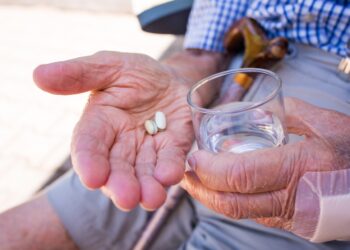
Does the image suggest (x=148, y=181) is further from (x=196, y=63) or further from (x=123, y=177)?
(x=196, y=63)

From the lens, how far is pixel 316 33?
105 cm

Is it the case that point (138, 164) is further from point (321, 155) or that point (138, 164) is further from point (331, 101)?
point (331, 101)

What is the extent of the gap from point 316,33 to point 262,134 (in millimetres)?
373

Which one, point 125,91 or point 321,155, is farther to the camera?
point 125,91

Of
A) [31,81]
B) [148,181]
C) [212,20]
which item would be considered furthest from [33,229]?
[31,81]

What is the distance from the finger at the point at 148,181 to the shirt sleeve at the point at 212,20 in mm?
564

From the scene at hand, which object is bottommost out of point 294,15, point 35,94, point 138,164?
point 35,94

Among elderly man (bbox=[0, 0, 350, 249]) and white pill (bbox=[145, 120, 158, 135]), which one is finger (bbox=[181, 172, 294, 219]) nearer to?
elderly man (bbox=[0, 0, 350, 249])

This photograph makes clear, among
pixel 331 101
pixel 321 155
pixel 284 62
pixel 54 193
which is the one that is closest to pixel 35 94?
pixel 54 193

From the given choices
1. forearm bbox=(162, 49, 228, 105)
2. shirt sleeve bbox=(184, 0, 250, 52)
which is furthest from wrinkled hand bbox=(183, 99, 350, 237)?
shirt sleeve bbox=(184, 0, 250, 52)

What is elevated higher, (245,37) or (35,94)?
(245,37)

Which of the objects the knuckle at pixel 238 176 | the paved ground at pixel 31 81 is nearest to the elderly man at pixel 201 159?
the knuckle at pixel 238 176

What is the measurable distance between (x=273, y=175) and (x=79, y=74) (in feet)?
1.26

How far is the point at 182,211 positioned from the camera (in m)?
1.06
